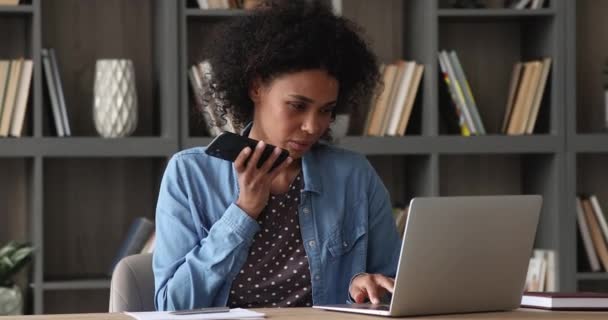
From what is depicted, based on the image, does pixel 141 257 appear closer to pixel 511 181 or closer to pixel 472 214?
pixel 472 214

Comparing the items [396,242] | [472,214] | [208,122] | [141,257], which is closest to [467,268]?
[472,214]

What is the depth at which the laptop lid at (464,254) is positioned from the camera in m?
1.70

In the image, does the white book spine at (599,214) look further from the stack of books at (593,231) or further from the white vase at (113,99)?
the white vase at (113,99)

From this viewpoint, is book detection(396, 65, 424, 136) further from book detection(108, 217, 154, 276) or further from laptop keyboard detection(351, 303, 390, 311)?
laptop keyboard detection(351, 303, 390, 311)

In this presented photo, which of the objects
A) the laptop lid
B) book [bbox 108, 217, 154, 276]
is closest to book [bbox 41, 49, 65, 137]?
book [bbox 108, 217, 154, 276]

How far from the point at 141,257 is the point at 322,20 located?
2.02 ft

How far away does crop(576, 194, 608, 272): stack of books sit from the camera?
3.72m

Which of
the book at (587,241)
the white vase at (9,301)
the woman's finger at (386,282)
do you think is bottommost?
the white vase at (9,301)

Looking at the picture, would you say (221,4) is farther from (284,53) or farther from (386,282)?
(386,282)

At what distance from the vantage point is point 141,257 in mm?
2170

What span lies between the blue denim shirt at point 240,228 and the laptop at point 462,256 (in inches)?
10.4

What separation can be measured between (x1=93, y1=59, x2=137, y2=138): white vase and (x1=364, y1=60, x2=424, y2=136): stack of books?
0.78 metres

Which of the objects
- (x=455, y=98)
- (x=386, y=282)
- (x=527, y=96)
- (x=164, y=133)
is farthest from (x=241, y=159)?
(x=527, y=96)

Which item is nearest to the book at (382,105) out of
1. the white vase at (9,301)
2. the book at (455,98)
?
the book at (455,98)
